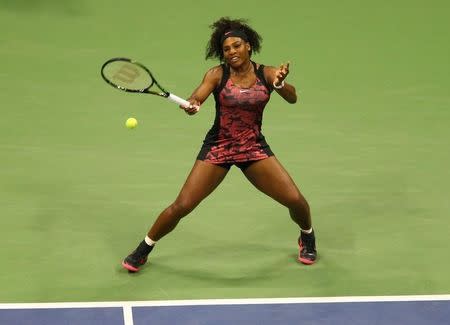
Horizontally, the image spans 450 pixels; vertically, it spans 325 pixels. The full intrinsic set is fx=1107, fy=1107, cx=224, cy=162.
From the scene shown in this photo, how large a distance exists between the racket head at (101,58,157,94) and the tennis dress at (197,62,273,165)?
22.7 inches

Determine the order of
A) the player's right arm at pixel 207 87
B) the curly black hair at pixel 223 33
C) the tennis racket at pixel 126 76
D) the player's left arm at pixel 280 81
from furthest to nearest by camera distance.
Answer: the curly black hair at pixel 223 33
the tennis racket at pixel 126 76
the player's right arm at pixel 207 87
the player's left arm at pixel 280 81

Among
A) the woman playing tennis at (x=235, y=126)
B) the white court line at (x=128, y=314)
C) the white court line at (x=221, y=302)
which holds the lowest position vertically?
the white court line at (x=128, y=314)

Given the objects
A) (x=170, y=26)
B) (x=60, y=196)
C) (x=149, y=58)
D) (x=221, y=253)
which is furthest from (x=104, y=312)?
(x=170, y=26)

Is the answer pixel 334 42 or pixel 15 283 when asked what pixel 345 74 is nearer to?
pixel 334 42

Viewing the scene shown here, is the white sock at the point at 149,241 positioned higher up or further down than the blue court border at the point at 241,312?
higher up

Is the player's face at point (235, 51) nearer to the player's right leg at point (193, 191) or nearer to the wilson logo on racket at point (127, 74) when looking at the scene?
the wilson logo on racket at point (127, 74)

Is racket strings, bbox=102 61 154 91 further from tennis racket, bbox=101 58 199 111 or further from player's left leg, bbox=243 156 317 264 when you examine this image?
player's left leg, bbox=243 156 317 264

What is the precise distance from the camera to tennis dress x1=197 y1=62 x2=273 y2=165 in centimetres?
859

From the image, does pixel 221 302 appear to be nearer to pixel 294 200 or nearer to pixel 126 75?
pixel 294 200

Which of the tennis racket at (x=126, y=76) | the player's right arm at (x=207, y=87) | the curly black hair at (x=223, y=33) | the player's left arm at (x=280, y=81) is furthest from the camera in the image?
the curly black hair at (x=223, y=33)

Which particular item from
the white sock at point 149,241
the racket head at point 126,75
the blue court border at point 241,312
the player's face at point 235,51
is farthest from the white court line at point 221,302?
the player's face at point 235,51

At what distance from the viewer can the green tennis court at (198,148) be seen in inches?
359

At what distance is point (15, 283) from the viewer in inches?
348

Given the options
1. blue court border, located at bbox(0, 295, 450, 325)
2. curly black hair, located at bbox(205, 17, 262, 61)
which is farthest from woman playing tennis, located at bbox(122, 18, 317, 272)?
blue court border, located at bbox(0, 295, 450, 325)
